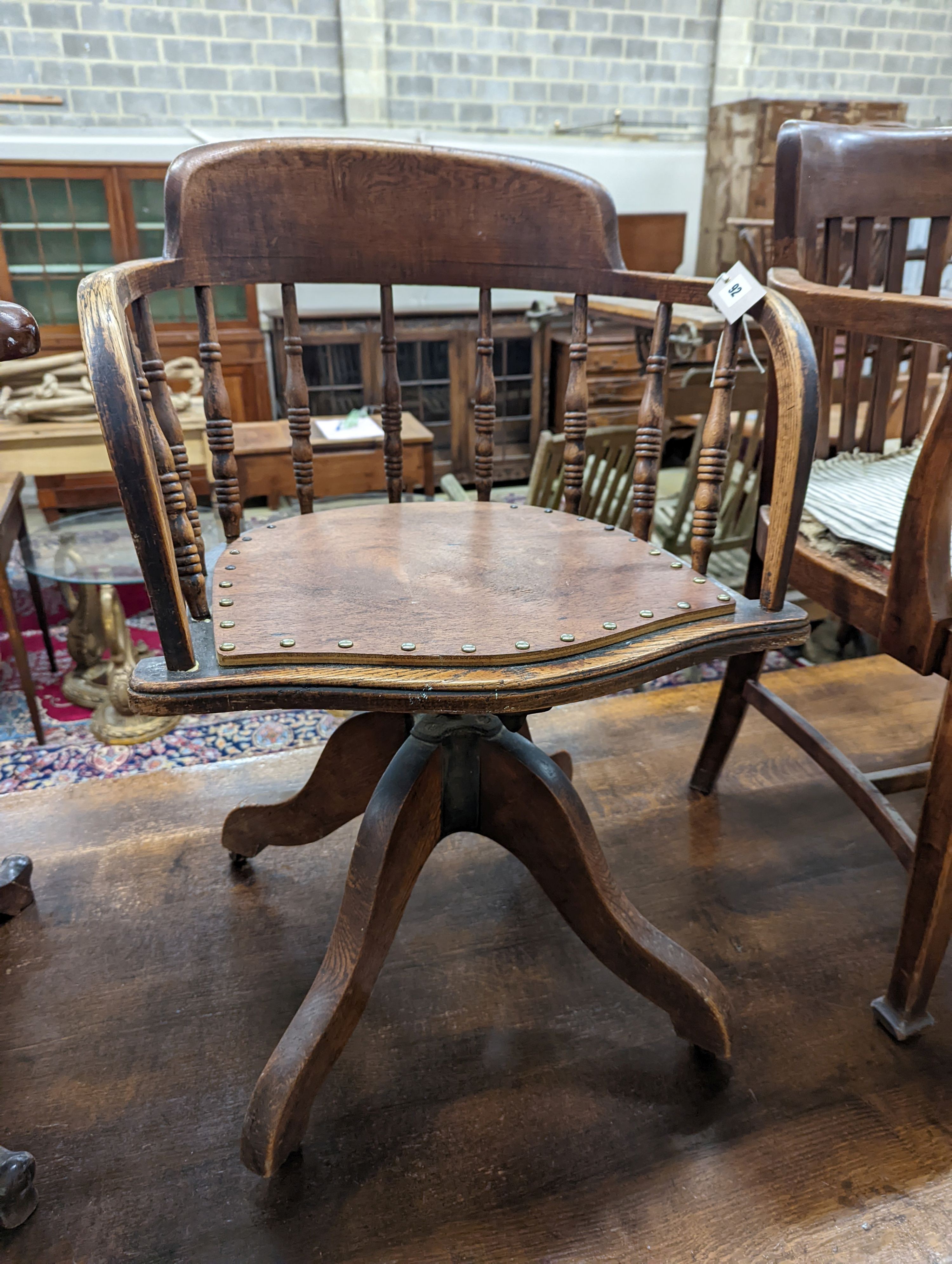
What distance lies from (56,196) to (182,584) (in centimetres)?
414

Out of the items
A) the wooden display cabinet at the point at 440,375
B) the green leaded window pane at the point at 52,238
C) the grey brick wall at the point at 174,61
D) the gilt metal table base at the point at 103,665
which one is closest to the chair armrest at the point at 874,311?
the gilt metal table base at the point at 103,665

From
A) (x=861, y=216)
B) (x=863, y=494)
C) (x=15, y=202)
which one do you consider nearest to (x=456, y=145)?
(x=15, y=202)

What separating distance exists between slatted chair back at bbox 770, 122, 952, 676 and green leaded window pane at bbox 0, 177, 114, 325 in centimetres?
375

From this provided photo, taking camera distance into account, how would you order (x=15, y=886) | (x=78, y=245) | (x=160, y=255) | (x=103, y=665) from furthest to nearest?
(x=160, y=255) < (x=78, y=245) < (x=103, y=665) < (x=15, y=886)

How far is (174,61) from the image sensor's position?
14.5 feet

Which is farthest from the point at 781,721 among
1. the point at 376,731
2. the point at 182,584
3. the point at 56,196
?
the point at 56,196

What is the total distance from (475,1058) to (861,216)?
1175mm

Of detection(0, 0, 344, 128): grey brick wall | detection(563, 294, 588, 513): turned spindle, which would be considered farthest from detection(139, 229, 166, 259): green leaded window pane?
Answer: detection(563, 294, 588, 513): turned spindle

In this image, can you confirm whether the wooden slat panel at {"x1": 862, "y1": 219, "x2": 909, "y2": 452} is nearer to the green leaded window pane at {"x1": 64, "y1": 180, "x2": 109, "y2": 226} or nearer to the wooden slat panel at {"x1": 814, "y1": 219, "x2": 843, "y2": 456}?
the wooden slat panel at {"x1": 814, "y1": 219, "x2": 843, "y2": 456}

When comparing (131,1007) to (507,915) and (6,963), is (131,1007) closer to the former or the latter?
(6,963)

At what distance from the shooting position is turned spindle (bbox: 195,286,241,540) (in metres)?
0.94

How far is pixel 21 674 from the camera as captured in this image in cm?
222

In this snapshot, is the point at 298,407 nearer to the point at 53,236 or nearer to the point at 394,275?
the point at 394,275

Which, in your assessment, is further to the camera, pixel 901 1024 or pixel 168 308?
pixel 168 308
